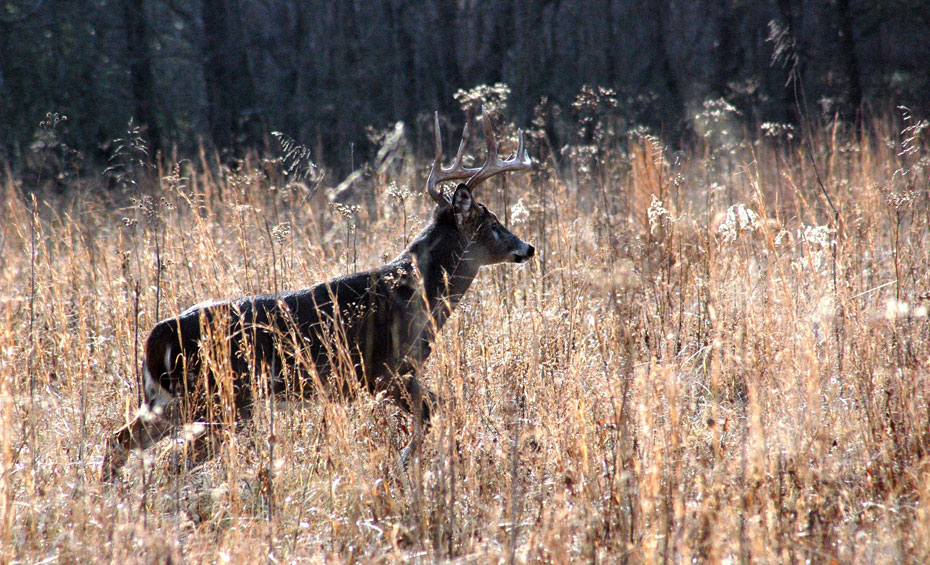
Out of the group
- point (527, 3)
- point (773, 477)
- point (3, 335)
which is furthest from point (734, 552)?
point (527, 3)

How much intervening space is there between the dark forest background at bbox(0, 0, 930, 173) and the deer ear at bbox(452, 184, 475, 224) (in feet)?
32.4

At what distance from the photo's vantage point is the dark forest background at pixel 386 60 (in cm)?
1645

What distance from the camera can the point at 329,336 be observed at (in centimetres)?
459

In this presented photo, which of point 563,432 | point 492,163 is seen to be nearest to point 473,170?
point 492,163

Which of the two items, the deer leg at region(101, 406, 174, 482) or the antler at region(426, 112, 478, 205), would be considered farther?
the antler at region(426, 112, 478, 205)

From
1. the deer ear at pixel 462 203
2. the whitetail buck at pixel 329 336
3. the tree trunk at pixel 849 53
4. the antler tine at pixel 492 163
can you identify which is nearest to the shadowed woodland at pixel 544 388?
the whitetail buck at pixel 329 336

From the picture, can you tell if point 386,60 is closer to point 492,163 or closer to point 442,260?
point 492,163

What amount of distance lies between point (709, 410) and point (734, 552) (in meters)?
1.67

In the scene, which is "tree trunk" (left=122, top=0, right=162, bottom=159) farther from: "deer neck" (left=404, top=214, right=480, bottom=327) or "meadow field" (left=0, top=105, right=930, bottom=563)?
"deer neck" (left=404, top=214, right=480, bottom=327)

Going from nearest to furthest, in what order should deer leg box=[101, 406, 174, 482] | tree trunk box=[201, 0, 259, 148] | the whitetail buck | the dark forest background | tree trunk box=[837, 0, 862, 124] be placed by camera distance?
1. the whitetail buck
2. deer leg box=[101, 406, 174, 482]
3. tree trunk box=[837, 0, 862, 124]
4. the dark forest background
5. tree trunk box=[201, 0, 259, 148]

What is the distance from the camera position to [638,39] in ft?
64.3

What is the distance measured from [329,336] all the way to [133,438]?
1080mm

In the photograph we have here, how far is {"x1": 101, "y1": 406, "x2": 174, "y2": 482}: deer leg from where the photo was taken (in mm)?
4172

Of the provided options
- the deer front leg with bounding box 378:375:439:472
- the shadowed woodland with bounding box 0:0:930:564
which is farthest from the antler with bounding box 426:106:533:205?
the deer front leg with bounding box 378:375:439:472
